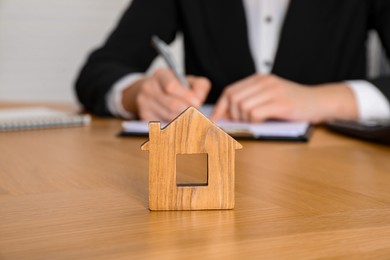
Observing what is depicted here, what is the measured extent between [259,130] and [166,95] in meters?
0.29

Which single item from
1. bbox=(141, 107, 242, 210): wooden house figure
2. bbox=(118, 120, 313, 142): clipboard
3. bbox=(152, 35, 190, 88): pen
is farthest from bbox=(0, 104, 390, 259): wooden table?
bbox=(152, 35, 190, 88): pen

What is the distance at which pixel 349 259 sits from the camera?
16.3 inches

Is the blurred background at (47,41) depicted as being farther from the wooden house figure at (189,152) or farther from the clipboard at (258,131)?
the wooden house figure at (189,152)

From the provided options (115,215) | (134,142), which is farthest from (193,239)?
(134,142)

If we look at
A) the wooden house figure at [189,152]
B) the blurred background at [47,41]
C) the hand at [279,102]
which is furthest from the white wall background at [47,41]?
the wooden house figure at [189,152]

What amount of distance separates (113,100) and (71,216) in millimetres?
1050

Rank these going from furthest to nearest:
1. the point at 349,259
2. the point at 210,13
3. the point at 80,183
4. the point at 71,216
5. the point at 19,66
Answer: the point at 19,66 < the point at 210,13 < the point at 80,183 < the point at 71,216 < the point at 349,259

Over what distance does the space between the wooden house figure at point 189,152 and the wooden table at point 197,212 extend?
0.04ft

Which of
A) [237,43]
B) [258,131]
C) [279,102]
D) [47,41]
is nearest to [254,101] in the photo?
[279,102]

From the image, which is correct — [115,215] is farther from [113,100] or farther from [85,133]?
[113,100]

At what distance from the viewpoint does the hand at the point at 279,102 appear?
128cm

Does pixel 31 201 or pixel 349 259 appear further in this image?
pixel 31 201

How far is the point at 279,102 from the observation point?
1301 millimetres

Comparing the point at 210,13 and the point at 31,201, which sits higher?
the point at 210,13
